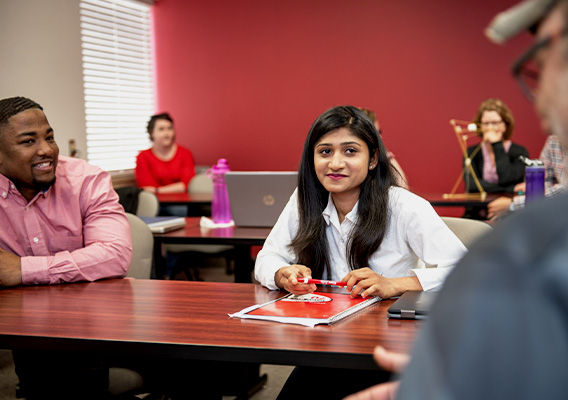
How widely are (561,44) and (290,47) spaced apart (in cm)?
644

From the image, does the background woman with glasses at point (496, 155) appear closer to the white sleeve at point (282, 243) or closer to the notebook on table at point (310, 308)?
the white sleeve at point (282, 243)

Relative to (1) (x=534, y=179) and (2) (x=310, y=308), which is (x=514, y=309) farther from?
(1) (x=534, y=179)

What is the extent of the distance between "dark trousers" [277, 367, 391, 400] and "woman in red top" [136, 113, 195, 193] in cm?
434

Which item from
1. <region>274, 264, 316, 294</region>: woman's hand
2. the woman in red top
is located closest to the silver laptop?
<region>274, 264, 316, 294</region>: woman's hand

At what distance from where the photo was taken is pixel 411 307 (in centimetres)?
170

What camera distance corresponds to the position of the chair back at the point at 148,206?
4352mm

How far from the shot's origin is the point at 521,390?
0.44 meters

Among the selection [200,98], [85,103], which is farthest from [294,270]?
[200,98]

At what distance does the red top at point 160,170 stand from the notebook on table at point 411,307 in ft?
15.0

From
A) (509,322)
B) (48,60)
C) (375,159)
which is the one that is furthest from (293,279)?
Answer: (48,60)

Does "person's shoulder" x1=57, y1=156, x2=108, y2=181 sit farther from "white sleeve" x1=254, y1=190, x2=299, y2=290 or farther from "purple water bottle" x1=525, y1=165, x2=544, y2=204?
"purple water bottle" x1=525, y1=165, x2=544, y2=204

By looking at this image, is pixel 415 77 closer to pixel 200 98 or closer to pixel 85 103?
pixel 200 98

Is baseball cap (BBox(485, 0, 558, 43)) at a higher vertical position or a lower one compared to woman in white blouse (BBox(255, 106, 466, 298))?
higher

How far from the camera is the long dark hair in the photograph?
2.23 metres
